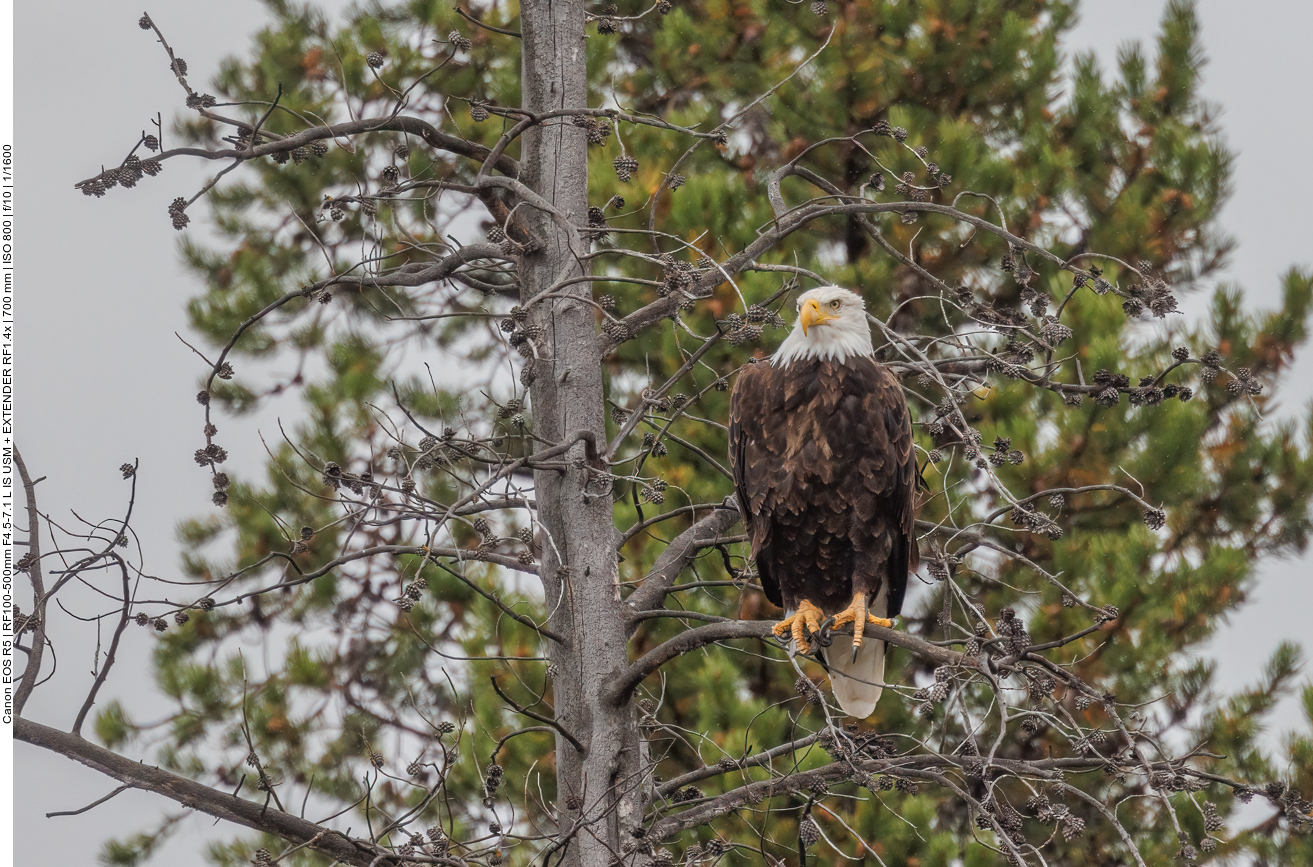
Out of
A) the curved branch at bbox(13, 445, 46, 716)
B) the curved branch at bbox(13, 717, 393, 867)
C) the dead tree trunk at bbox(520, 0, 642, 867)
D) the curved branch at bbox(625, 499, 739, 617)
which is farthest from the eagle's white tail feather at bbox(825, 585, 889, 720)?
the curved branch at bbox(13, 445, 46, 716)

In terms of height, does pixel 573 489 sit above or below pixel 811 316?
below

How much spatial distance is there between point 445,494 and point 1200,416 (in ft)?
12.6

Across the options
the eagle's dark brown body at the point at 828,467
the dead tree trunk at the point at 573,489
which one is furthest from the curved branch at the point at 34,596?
the eagle's dark brown body at the point at 828,467

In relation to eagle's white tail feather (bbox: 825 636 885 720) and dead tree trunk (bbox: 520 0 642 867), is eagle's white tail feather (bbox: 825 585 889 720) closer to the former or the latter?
eagle's white tail feather (bbox: 825 636 885 720)

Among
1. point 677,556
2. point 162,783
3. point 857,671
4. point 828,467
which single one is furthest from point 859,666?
point 162,783

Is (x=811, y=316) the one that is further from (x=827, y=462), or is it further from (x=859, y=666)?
(x=859, y=666)

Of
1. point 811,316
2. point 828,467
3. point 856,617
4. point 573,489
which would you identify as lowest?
point 856,617

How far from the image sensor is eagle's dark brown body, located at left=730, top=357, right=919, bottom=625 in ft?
13.2

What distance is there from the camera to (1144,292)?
3.36 metres

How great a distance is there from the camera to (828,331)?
4.14m

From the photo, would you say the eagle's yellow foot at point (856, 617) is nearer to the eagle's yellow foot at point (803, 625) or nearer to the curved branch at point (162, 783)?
the eagle's yellow foot at point (803, 625)

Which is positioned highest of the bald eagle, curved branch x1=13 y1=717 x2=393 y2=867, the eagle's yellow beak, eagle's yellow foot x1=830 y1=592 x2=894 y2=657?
the eagle's yellow beak

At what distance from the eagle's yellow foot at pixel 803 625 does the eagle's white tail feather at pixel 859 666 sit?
0.28 m

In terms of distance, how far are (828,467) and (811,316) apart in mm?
486
